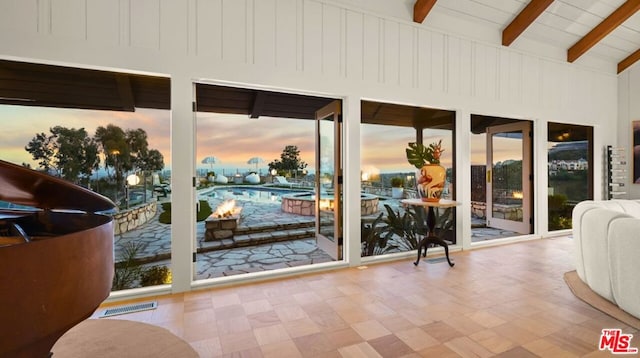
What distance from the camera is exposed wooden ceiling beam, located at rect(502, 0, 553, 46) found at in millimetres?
4098

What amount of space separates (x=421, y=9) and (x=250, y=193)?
6086 mm

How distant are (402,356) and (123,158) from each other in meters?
3.12

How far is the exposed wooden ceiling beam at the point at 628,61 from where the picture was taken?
5704 millimetres

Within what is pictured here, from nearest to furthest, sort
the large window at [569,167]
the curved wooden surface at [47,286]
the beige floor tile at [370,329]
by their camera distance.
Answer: the curved wooden surface at [47,286] < the beige floor tile at [370,329] < the large window at [569,167]

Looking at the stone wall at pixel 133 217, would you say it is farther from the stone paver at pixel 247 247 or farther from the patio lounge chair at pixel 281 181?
the patio lounge chair at pixel 281 181

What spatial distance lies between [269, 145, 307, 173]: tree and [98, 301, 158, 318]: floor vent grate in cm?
523

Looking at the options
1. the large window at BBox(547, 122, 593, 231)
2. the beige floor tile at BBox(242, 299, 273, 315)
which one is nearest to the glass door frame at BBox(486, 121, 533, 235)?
the large window at BBox(547, 122, 593, 231)

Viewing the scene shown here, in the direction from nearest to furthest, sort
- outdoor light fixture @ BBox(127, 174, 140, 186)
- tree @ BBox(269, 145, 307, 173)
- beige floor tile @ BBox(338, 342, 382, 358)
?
beige floor tile @ BBox(338, 342, 382, 358) → outdoor light fixture @ BBox(127, 174, 140, 186) → tree @ BBox(269, 145, 307, 173)

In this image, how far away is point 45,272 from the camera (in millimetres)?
857

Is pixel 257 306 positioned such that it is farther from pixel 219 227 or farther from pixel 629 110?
pixel 629 110

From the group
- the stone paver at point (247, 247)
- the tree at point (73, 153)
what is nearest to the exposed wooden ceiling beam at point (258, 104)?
the stone paver at point (247, 247)

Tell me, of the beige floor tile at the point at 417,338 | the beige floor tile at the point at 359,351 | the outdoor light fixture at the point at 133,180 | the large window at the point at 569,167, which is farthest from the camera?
the large window at the point at 569,167

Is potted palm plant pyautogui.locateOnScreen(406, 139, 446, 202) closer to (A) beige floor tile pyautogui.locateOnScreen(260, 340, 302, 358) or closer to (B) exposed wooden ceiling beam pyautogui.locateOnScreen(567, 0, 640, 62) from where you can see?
(A) beige floor tile pyautogui.locateOnScreen(260, 340, 302, 358)

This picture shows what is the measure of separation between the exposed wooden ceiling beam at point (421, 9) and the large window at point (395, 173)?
1.17 meters
